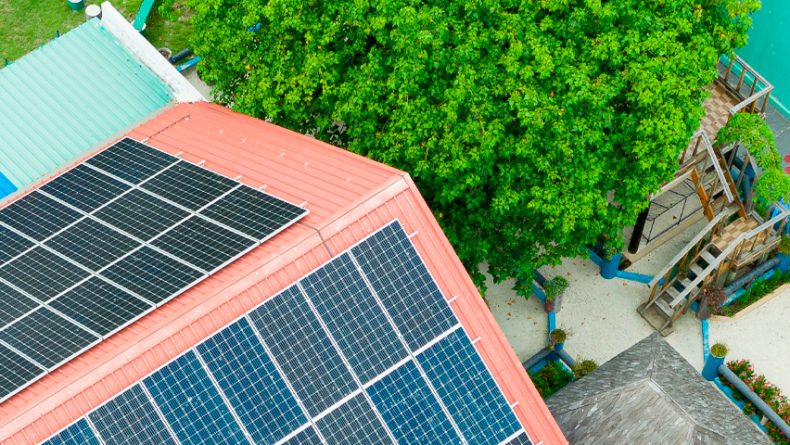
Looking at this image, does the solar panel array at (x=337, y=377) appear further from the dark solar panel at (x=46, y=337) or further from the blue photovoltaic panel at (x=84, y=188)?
the blue photovoltaic panel at (x=84, y=188)

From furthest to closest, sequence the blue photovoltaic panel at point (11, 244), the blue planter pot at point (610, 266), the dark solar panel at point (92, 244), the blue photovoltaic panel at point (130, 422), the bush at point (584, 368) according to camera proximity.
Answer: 1. the blue planter pot at point (610, 266)
2. the bush at point (584, 368)
3. the blue photovoltaic panel at point (11, 244)
4. the dark solar panel at point (92, 244)
5. the blue photovoltaic panel at point (130, 422)

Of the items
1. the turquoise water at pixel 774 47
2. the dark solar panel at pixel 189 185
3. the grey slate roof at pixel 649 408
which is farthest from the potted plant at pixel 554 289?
the dark solar panel at pixel 189 185

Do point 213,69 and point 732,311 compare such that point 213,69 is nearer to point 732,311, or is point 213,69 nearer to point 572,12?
point 572,12

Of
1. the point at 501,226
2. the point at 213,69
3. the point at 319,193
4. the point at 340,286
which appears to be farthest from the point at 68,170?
the point at 501,226

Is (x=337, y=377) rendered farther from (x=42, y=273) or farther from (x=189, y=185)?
(x=42, y=273)

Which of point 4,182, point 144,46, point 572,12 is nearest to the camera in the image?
point 572,12

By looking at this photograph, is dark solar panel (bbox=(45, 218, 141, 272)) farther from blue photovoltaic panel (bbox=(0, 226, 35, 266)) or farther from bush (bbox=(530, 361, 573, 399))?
bush (bbox=(530, 361, 573, 399))
